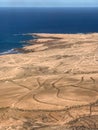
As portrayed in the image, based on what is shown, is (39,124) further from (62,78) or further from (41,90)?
(62,78)

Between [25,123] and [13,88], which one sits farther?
[13,88]

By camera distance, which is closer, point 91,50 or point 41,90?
point 41,90

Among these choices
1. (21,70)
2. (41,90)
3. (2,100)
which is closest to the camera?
(2,100)

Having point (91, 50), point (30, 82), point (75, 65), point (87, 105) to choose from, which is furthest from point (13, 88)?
point (91, 50)

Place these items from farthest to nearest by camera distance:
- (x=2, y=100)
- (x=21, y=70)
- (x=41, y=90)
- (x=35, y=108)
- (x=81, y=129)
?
(x=21, y=70), (x=41, y=90), (x=2, y=100), (x=35, y=108), (x=81, y=129)

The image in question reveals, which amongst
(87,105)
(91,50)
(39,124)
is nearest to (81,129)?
(39,124)

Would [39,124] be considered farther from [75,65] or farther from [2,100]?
[75,65]
